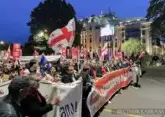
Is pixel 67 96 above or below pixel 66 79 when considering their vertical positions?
below

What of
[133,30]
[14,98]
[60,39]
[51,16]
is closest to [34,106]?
[14,98]

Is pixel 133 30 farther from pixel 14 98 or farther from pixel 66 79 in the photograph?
pixel 14 98

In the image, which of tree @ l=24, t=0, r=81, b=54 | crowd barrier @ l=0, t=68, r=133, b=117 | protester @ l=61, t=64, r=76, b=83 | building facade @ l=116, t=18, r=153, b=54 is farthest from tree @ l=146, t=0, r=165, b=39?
building facade @ l=116, t=18, r=153, b=54

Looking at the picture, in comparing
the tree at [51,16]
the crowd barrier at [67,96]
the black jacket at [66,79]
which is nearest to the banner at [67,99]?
the crowd barrier at [67,96]

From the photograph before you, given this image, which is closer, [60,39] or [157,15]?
[60,39]

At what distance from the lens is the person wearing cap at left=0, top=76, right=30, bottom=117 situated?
417 cm

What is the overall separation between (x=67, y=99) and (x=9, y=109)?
4.49m

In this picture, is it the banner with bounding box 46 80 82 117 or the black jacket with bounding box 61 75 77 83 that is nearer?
the banner with bounding box 46 80 82 117

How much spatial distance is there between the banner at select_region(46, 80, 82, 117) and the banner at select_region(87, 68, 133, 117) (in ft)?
4.85

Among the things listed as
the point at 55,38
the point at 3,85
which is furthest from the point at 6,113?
the point at 55,38

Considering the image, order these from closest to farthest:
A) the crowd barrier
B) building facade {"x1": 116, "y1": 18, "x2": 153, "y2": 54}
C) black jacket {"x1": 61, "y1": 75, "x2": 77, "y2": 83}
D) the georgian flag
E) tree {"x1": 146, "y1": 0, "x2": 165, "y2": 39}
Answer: the crowd barrier, black jacket {"x1": 61, "y1": 75, "x2": 77, "y2": 83}, the georgian flag, tree {"x1": 146, "y1": 0, "x2": 165, "y2": 39}, building facade {"x1": 116, "y1": 18, "x2": 153, "y2": 54}

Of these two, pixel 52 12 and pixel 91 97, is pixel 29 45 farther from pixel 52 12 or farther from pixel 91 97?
pixel 91 97

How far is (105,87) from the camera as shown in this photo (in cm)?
1574

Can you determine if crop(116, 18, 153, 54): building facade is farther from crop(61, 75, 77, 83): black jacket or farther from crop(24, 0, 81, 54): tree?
crop(61, 75, 77, 83): black jacket
